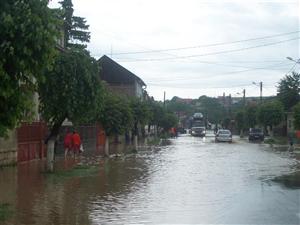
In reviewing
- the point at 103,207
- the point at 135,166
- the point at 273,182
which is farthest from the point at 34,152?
the point at 103,207

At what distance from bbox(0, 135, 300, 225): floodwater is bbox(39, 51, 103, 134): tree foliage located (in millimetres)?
2388

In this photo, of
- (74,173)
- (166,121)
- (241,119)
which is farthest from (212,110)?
(74,173)

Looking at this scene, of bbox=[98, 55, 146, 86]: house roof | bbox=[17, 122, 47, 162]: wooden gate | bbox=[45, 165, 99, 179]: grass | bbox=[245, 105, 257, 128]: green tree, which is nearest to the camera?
bbox=[45, 165, 99, 179]: grass

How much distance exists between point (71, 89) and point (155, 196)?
243 inches

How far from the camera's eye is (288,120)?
77500mm

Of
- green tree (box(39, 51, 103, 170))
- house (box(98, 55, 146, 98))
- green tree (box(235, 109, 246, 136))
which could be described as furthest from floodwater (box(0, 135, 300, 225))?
green tree (box(235, 109, 246, 136))

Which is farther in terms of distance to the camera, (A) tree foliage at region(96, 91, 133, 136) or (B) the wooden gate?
(A) tree foliage at region(96, 91, 133, 136)

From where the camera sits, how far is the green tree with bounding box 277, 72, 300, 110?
283ft

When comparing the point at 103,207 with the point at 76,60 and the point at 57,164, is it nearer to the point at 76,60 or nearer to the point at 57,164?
the point at 76,60

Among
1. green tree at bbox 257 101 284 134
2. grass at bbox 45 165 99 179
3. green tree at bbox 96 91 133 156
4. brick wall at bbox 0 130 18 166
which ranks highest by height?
green tree at bbox 257 101 284 134

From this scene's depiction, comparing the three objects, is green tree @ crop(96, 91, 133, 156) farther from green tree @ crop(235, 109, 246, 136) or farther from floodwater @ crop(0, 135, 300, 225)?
green tree @ crop(235, 109, 246, 136)

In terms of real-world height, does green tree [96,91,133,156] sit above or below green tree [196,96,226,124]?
below

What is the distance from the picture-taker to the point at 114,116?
31.4m

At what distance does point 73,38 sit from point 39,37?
225 ft
